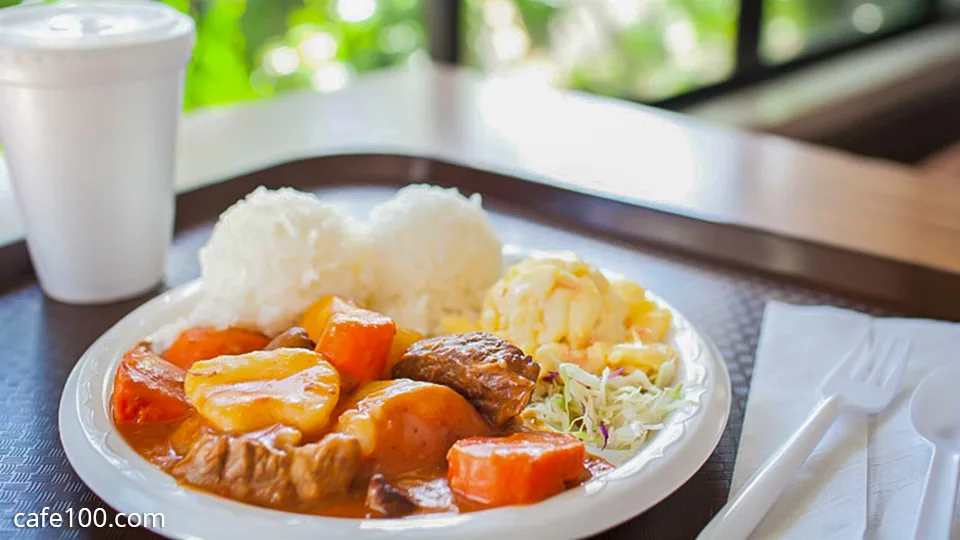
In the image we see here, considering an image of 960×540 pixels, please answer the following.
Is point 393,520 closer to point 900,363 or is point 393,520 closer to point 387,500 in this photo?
point 387,500

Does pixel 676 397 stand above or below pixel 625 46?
above

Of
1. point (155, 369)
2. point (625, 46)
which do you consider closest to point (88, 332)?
point (155, 369)

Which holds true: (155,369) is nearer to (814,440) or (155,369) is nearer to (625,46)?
(814,440)

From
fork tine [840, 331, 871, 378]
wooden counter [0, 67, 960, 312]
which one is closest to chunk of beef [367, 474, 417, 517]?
fork tine [840, 331, 871, 378]

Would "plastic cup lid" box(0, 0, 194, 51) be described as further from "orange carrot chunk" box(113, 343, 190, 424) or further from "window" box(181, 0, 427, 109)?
"window" box(181, 0, 427, 109)

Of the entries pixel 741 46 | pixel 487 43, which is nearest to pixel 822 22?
Answer: pixel 741 46
